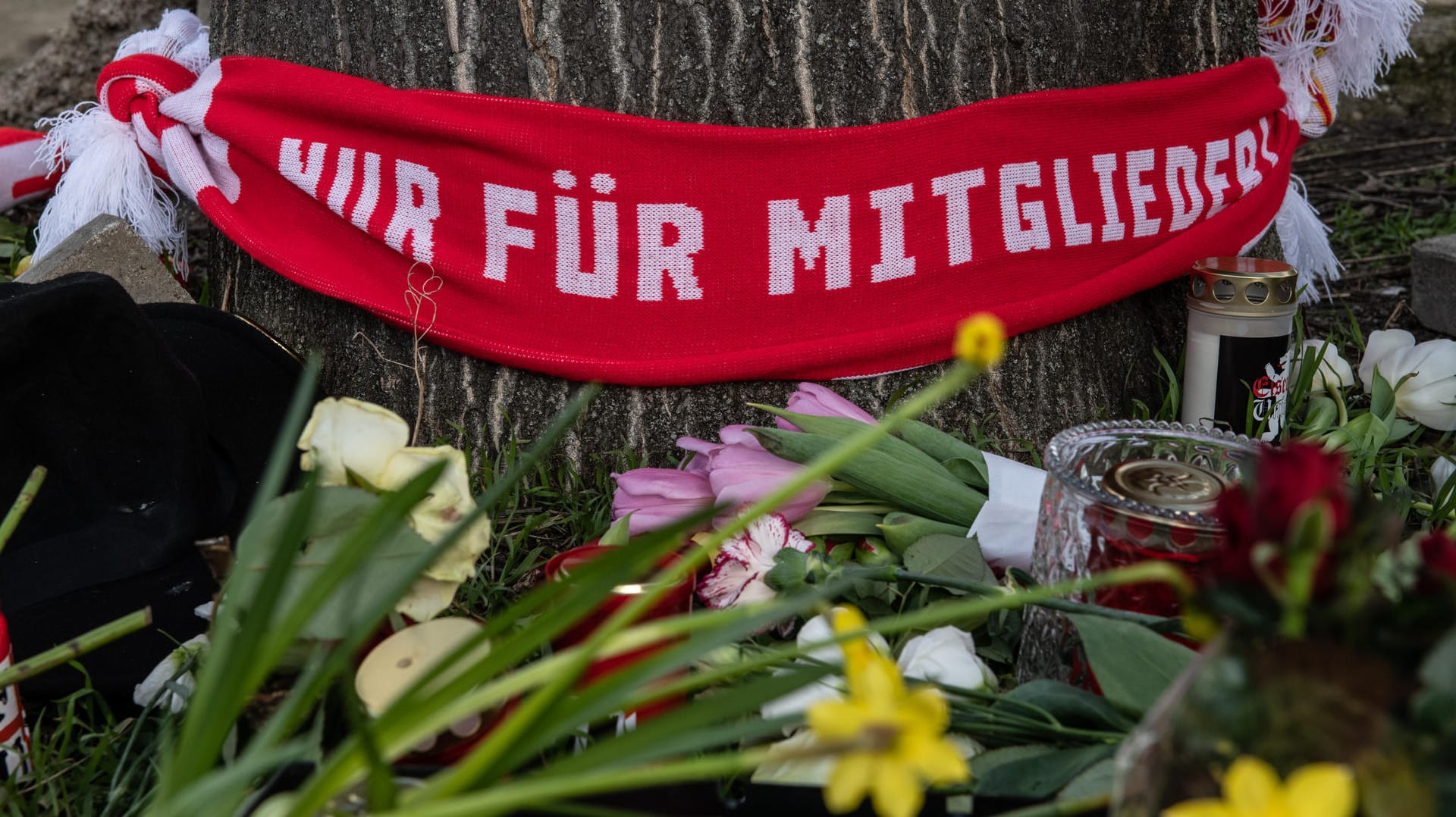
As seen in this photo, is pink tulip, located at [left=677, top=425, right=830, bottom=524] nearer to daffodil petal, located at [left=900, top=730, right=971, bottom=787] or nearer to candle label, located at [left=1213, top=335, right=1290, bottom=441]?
candle label, located at [left=1213, top=335, right=1290, bottom=441]

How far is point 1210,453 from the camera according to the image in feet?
3.41

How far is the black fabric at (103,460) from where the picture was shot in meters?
1.25

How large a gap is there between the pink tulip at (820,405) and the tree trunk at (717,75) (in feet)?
0.30

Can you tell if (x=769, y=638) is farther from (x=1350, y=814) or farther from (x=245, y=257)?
(x=245, y=257)

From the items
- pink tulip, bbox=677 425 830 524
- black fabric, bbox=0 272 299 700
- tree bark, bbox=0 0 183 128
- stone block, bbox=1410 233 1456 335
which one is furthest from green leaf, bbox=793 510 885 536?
tree bark, bbox=0 0 183 128

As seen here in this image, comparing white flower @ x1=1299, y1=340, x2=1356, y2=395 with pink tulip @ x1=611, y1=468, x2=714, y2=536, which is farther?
white flower @ x1=1299, y1=340, x2=1356, y2=395

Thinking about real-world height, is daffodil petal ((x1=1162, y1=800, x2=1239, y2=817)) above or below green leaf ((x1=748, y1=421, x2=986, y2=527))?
above

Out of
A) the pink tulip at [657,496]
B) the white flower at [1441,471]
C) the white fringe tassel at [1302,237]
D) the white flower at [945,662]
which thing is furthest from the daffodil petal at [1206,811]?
the white fringe tassel at [1302,237]

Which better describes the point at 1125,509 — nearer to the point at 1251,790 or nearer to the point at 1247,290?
the point at 1251,790

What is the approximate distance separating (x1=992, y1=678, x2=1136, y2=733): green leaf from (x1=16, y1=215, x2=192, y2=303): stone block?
134cm

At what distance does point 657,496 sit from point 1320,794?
0.98m

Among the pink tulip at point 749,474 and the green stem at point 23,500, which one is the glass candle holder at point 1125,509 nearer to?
the pink tulip at point 749,474

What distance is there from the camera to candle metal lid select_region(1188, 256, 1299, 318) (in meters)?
1.45

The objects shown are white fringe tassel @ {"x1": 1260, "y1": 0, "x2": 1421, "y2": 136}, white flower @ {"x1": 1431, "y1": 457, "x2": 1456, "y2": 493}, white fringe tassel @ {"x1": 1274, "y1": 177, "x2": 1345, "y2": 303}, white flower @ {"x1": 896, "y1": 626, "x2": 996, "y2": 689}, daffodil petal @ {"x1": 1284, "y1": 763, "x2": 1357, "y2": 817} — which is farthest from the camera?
white fringe tassel @ {"x1": 1274, "y1": 177, "x2": 1345, "y2": 303}
